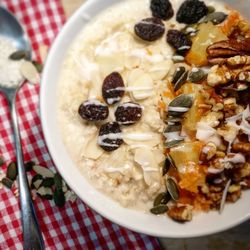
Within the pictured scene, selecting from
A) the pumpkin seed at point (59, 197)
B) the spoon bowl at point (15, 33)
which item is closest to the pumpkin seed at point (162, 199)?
the pumpkin seed at point (59, 197)

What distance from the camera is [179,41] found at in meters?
1.34

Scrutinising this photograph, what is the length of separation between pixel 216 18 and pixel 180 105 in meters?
0.33

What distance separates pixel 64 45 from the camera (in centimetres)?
140

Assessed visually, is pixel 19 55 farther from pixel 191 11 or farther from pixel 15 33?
pixel 191 11

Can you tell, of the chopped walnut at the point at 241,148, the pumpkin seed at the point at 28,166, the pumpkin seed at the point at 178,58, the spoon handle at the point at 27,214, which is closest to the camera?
the chopped walnut at the point at 241,148

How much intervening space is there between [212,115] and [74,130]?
1.38ft

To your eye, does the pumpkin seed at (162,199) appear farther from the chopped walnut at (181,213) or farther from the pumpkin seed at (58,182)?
the pumpkin seed at (58,182)

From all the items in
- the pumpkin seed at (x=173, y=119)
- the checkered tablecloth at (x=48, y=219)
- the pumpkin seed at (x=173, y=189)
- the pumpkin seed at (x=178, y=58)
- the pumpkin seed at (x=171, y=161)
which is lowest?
the checkered tablecloth at (x=48, y=219)

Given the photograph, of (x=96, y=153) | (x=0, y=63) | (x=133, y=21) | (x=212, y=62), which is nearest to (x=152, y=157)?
(x=96, y=153)

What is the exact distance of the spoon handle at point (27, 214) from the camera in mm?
1489

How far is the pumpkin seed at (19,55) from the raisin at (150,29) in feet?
1.63

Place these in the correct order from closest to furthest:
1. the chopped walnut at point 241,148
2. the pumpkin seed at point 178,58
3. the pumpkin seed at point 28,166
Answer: the chopped walnut at point 241,148 → the pumpkin seed at point 178,58 → the pumpkin seed at point 28,166

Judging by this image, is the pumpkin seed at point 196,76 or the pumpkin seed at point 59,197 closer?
the pumpkin seed at point 196,76

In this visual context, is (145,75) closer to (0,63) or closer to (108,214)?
(108,214)
